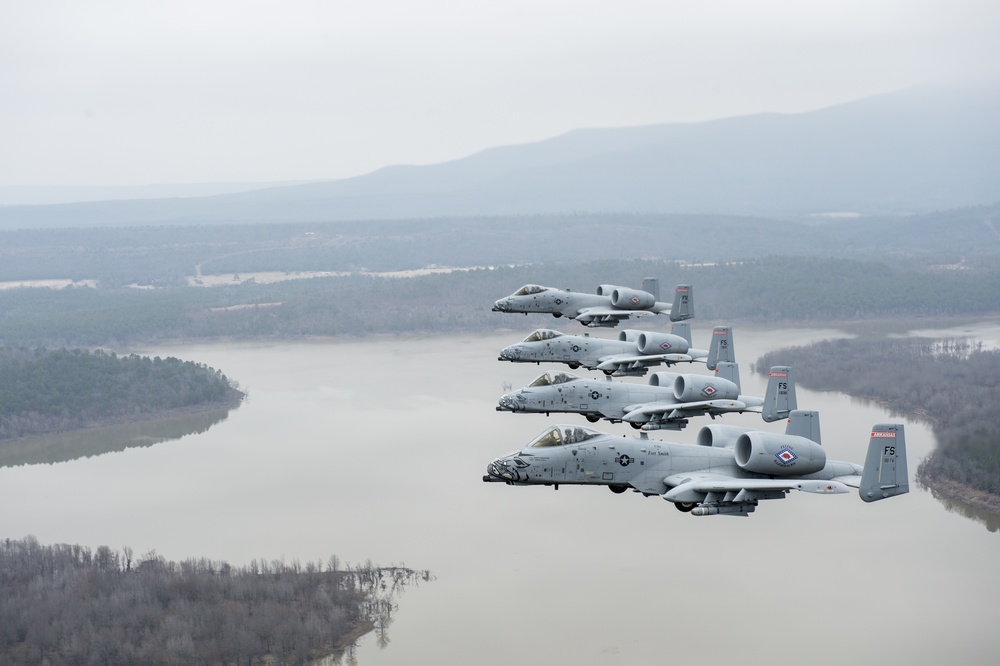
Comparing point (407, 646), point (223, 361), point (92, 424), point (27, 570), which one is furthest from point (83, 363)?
point (407, 646)

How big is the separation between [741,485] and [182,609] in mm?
45891

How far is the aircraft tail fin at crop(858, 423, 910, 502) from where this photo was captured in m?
45.6

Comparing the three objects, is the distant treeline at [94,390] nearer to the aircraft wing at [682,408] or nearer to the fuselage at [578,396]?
the fuselage at [578,396]

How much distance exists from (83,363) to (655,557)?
10211 centimetres

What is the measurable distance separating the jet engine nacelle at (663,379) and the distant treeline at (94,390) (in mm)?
104423

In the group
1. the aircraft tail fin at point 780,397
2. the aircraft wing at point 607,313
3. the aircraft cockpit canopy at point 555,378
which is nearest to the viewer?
the aircraft tail fin at point 780,397

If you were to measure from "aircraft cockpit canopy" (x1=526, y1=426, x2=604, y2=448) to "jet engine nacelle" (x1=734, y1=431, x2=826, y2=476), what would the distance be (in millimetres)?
6696

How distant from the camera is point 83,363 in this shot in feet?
529

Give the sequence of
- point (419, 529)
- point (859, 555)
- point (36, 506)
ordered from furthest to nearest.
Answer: point (36, 506) < point (419, 529) < point (859, 555)

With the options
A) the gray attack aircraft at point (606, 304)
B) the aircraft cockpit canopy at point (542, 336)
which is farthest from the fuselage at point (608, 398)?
the gray attack aircraft at point (606, 304)

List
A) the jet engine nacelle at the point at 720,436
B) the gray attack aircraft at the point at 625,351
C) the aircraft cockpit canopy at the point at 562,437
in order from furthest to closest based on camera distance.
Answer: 1. the gray attack aircraft at the point at 625,351
2. the jet engine nacelle at the point at 720,436
3. the aircraft cockpit canopy at the point at 562,437

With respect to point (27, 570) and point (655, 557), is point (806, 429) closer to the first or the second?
point (655, 557)

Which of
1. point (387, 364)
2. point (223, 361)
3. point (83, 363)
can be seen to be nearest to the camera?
point (83, 363)

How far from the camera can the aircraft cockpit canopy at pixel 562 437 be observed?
1937 inches
